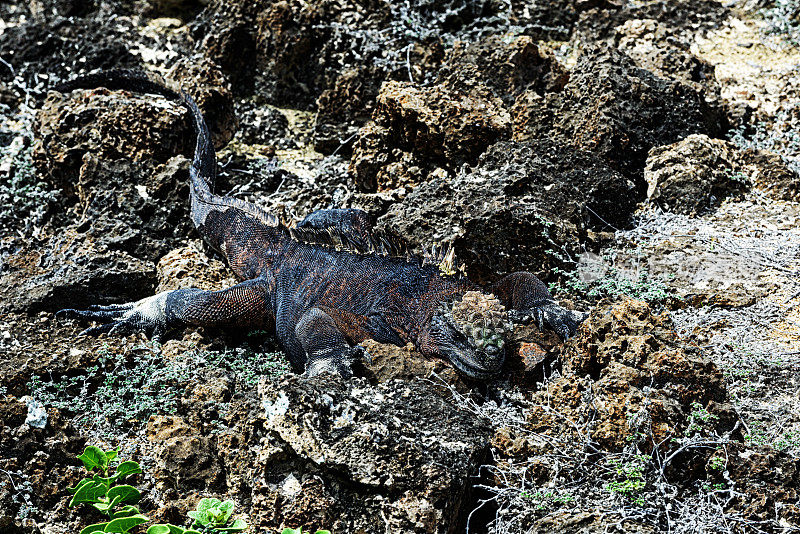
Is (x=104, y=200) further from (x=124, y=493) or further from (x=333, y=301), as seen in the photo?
(x=124, y=493)

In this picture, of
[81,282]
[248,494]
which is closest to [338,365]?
[248,494]

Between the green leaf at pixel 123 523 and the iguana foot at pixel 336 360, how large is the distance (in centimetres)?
100

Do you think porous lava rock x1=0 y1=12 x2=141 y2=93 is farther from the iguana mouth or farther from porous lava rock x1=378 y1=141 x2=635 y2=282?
the iguana mouth

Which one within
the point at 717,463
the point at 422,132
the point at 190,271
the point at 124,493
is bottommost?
the point at 190,271

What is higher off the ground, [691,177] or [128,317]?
[691,177]

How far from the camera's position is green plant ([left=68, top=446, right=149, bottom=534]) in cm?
273

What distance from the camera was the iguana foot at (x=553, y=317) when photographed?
3.60 m

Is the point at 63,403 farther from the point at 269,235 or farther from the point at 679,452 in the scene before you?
the point at 679,452

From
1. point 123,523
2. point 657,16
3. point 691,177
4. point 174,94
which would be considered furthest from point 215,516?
point 657,16

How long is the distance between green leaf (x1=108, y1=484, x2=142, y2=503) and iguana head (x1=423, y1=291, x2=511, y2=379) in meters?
1.40

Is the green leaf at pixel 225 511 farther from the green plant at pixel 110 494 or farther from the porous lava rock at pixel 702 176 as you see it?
the porous lava rock at pixel 702 176

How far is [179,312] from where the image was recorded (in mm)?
4086

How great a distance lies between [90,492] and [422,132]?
2851mm

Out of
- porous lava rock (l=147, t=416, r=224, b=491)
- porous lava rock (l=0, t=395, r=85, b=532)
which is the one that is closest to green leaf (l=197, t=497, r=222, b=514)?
porous lava rock (l=147, t=416, r=224, b=491)
